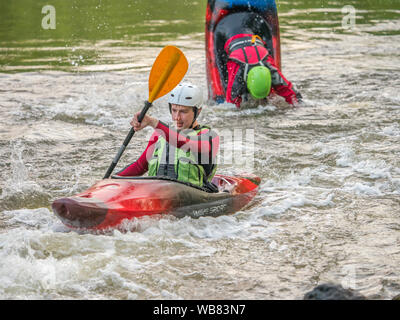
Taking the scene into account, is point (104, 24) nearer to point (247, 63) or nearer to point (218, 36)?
point (218, 36)

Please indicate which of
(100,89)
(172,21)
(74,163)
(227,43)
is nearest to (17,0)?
(172,21)

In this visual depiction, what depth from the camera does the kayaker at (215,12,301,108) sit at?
8.95 m

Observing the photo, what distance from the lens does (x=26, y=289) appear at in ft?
13.0

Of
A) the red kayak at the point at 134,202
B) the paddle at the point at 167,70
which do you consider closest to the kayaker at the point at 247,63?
the paddle at the point at 167,70

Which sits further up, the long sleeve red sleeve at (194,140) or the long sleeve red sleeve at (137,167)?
the long sleeve red sleeve at (194,140)

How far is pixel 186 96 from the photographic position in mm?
5035

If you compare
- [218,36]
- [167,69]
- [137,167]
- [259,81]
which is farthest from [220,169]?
[218,36]

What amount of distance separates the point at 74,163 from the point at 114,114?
220cm

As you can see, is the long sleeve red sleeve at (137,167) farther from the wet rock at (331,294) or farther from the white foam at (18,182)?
the wet rock at (331,294)

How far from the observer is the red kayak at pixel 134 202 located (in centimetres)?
449

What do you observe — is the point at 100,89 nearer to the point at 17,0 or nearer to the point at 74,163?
the point at 74,163

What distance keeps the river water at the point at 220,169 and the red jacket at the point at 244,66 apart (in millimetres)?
226

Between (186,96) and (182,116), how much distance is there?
0.55ft

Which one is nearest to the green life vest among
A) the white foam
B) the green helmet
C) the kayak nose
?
the kayak nose
